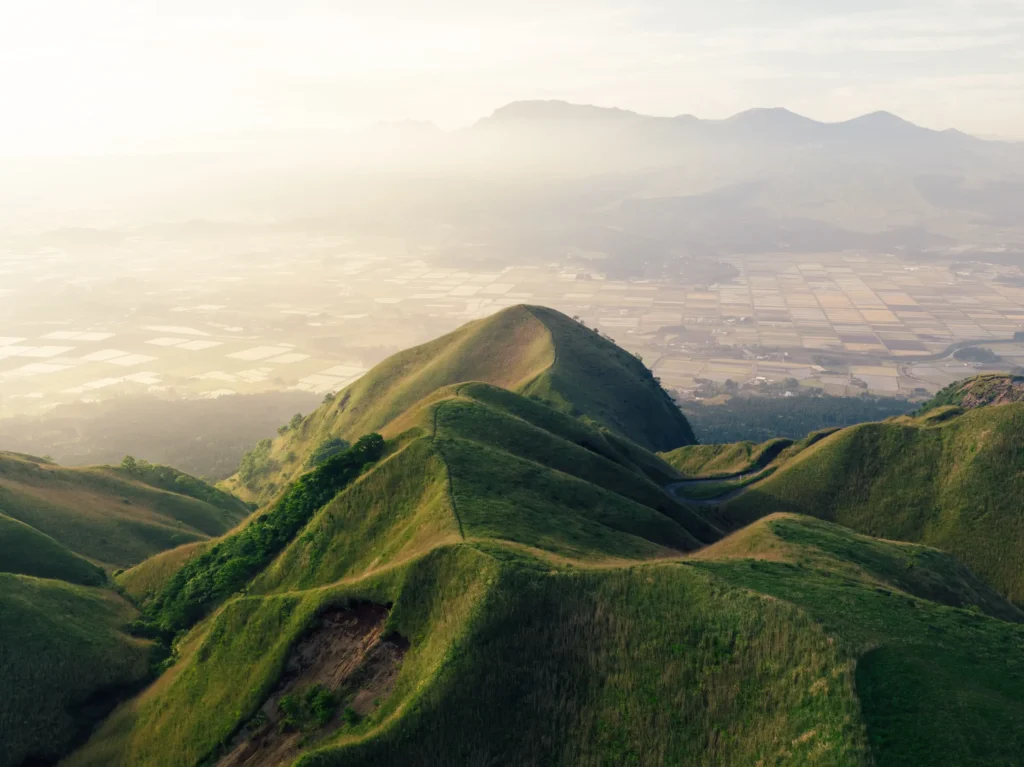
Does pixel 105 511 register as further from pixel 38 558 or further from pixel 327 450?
pixel 327 450

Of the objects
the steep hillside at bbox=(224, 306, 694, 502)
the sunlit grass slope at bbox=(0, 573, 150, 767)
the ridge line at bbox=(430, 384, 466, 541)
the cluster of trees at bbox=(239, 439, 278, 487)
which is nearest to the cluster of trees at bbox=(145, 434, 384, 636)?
the sunlit grass slope at bbox=(0, 573, 150, 767)

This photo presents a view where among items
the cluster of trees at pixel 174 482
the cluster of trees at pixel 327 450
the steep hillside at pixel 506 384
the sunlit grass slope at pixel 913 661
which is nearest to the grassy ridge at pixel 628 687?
the sunlit grass slope at pixel 913 661

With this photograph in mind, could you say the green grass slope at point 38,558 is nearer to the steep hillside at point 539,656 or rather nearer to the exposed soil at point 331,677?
the steep hillside at point 539,656

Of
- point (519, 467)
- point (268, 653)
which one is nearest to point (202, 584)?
point (268, 653)

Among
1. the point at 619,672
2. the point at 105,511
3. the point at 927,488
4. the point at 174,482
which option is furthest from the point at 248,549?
the point at 927,488

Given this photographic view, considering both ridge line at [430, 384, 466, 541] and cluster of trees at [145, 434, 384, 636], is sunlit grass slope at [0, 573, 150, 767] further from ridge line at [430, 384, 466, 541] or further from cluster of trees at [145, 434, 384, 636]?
ridge line at [430, 384, 466, 541]
